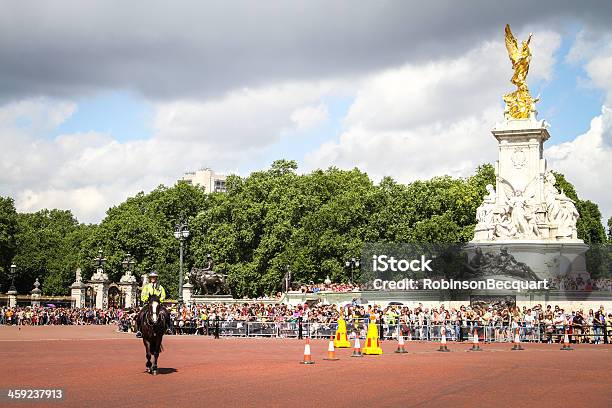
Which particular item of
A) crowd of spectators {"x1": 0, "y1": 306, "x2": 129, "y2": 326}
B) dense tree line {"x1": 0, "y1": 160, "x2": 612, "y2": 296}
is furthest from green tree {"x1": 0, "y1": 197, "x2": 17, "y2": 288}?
crowd of spectators {"x1": 0, "y1": 306, "x2": 129, "y2": 326}

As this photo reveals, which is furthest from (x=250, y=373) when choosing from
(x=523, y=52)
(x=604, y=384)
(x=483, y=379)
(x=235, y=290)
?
(x=235, y=290)

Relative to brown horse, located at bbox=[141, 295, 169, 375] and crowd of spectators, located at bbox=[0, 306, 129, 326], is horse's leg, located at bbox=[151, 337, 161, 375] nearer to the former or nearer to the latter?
brown horse, located at bbox=[141, 295, 169, 375]

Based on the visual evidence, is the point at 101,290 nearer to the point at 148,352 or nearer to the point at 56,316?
the point at 56,316

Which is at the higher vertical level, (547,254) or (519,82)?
(519,82)

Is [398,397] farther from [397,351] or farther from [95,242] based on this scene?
[95,242]

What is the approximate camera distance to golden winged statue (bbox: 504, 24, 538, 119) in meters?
57.2

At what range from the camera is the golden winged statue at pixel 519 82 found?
188 ft

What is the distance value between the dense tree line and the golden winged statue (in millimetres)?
15680

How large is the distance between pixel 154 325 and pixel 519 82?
4341 centimetres

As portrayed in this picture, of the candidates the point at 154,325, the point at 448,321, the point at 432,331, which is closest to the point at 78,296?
the point at 432,331

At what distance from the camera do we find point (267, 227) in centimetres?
8456

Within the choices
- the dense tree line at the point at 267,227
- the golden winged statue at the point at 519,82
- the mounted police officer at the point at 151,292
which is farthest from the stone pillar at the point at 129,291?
the mounted police officer at the point at 151,292

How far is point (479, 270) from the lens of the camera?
52812 mm

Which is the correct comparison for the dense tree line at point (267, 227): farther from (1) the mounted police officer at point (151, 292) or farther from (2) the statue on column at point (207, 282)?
(1) the mounted police officer at point (151, 292)
